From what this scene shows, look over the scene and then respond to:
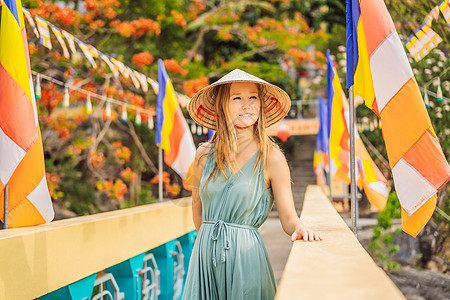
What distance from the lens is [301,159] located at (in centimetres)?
1625

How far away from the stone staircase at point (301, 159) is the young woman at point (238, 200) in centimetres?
1202

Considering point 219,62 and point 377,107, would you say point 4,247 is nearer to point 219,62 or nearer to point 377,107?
point 377,107

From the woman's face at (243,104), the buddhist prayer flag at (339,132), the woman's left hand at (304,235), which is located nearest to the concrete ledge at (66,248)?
the woman's face at (243,104)

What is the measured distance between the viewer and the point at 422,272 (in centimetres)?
741

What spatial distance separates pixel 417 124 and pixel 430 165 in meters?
0.21

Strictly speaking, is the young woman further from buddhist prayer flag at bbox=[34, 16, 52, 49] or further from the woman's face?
buddhist prayer flag at bbox=[34, 16, 52, 49]

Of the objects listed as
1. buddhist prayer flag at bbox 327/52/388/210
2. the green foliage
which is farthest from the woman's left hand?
the green foliage

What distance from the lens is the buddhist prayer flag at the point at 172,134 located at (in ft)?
16.7

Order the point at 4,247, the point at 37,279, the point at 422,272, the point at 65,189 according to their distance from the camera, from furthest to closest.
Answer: the point at 65,189, the point at 422,272, the point at 37,279, the point at 4,247

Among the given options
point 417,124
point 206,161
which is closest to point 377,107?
point 417,124

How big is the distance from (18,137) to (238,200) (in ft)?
4.31

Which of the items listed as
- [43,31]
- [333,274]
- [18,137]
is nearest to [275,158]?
[333,274]

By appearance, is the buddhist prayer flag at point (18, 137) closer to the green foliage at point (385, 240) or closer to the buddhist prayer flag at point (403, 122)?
the buddhist prayer flag at point (403, 122)

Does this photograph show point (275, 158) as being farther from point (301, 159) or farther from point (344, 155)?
point (301, 159)
